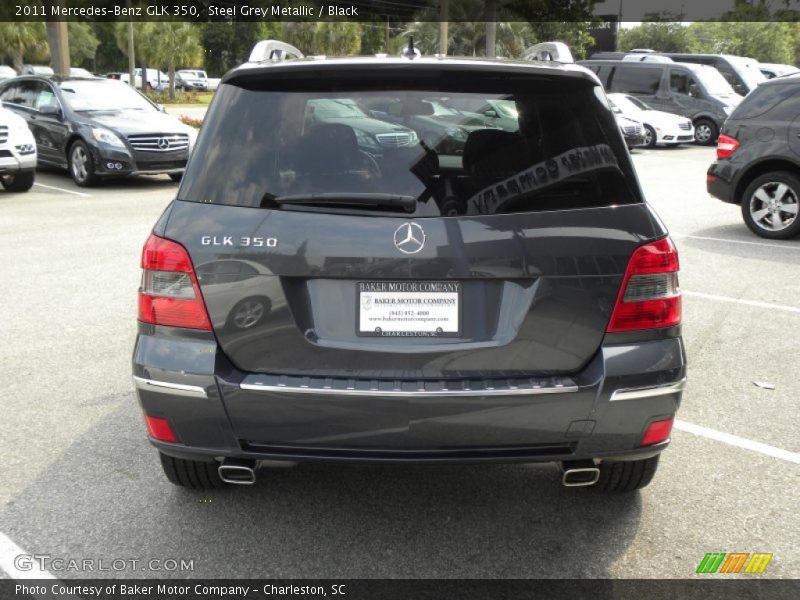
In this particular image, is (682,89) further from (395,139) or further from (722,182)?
(395,139)

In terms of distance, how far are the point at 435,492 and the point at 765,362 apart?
2.94 metres

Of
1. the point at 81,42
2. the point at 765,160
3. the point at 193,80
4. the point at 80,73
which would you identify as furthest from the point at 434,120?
the point at 81,42

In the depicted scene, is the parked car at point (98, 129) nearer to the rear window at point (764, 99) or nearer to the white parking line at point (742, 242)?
the white parking line at point (742, 242)

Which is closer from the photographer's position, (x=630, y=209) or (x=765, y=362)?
(x=630, y=209)

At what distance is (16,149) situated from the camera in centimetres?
1323

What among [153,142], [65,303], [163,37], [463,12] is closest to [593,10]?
[463,12]

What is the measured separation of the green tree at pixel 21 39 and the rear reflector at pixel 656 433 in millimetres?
62876

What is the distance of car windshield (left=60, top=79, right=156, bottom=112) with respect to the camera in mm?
15133

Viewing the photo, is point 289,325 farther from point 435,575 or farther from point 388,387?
point 435,575

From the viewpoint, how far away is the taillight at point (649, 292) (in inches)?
121

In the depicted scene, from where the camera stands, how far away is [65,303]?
698 centimetres

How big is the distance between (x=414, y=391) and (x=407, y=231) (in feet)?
1.72

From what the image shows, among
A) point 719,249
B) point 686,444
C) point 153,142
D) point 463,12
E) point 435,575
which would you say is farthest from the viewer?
point 463,12

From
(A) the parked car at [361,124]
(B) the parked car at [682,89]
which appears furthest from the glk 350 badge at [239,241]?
(B) the parked car at [682,89]
